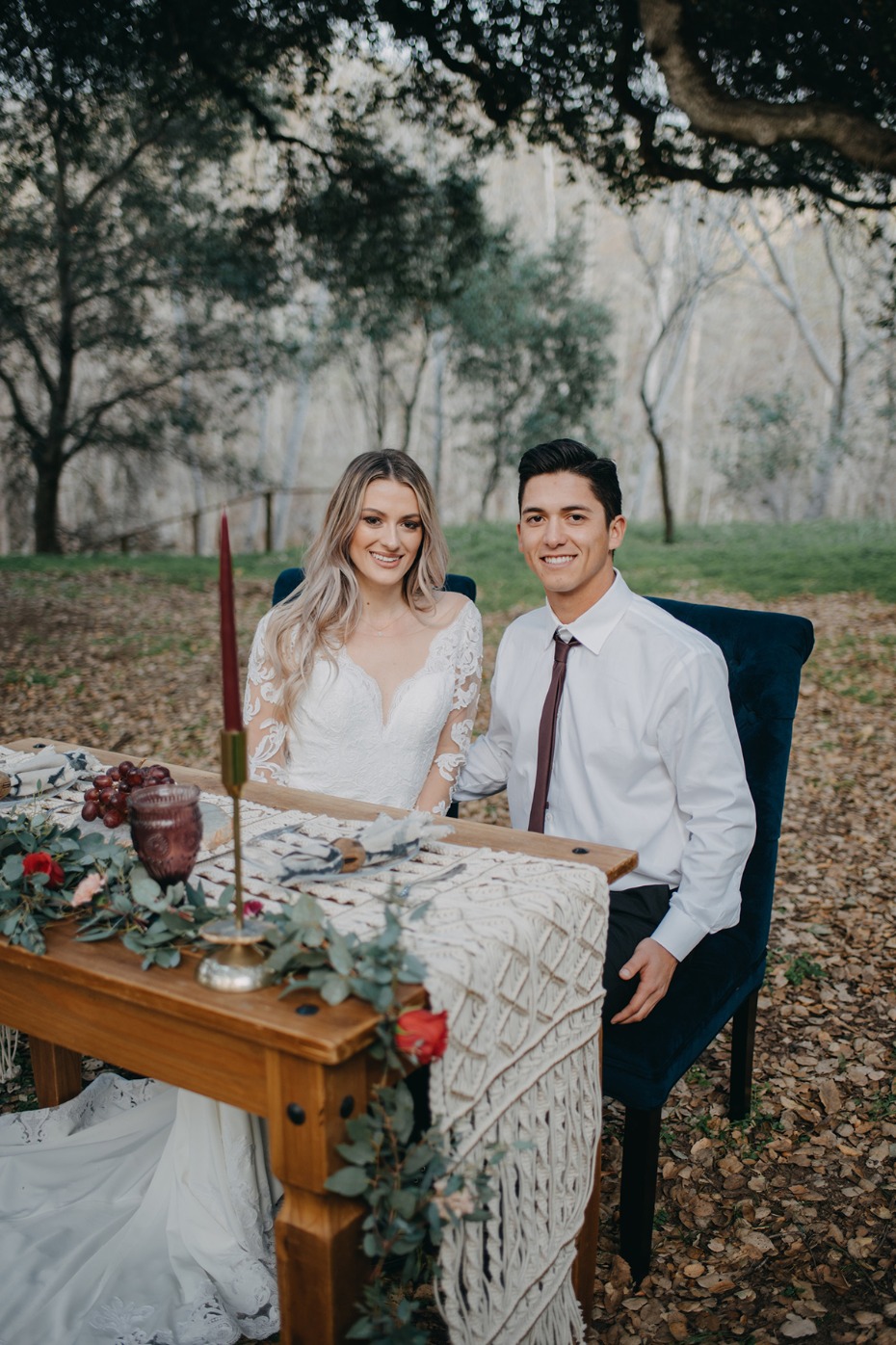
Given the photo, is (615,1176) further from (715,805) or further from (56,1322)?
(56,1322)

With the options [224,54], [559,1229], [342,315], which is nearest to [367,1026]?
[559,1229]

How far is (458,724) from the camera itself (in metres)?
3.36

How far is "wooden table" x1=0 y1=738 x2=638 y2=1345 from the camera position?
1.47m

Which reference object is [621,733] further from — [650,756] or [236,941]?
[236,941]

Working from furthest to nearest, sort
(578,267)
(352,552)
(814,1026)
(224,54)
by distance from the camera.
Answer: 1. (578,267)
2. (224,54)
3. (814,1026)
4. (352,552)

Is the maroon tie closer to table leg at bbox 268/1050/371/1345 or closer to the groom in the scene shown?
the groom

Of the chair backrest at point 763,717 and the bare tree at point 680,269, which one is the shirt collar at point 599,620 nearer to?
the chair backrest at point 763,717

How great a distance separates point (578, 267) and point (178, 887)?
1896cm

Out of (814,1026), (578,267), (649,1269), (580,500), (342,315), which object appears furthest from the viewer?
(578,267)

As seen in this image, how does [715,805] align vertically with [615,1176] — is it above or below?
above

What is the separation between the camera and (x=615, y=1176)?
2.92m

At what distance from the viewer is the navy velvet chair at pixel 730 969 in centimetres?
230

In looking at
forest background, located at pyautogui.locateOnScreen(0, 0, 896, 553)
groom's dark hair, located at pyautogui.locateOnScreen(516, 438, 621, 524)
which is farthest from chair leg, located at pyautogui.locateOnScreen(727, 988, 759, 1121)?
forest background, located at pyautogui.locateOnScreen(0, 0, 896, 553)

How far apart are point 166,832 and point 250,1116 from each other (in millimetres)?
781
